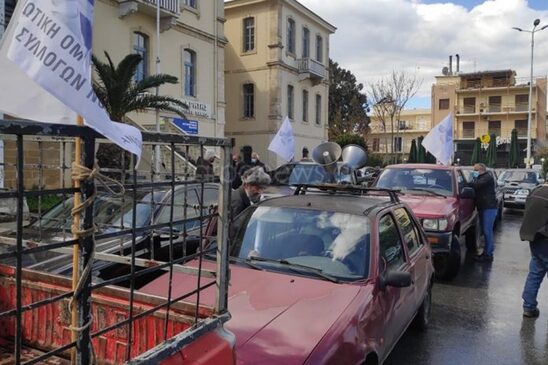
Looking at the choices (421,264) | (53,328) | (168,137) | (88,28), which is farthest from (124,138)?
(421,264)

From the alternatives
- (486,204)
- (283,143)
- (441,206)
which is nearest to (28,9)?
(441,206)

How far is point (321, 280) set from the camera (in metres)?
3.72

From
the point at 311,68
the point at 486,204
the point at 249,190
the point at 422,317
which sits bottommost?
the point at 422,317

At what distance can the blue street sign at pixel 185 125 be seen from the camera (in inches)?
869

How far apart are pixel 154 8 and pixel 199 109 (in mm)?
5278

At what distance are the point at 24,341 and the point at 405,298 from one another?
2.91 metres

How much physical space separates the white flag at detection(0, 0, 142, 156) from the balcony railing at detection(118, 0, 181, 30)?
18.9 metres

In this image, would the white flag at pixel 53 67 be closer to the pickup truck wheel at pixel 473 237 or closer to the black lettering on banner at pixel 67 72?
the black lettering on banner at pixel 67 72

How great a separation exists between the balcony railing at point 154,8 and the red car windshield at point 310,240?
17.3 metres

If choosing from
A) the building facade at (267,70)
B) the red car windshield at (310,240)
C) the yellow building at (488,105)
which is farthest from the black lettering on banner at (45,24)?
the yellow building at (488,105)

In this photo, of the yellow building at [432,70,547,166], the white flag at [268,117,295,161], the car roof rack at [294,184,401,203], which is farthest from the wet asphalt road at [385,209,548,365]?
the yellow building at [432,70,547,166]

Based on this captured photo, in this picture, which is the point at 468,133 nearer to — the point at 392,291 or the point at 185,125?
the point at 185,125

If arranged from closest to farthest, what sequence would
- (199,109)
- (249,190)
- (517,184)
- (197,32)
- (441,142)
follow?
(249,190)
(441,142)
(517,184)
(197,32)
(199,109)

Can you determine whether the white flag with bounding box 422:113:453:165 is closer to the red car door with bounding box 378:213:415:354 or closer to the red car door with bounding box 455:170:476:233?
the red car door with bounding box 455:170:476:233
